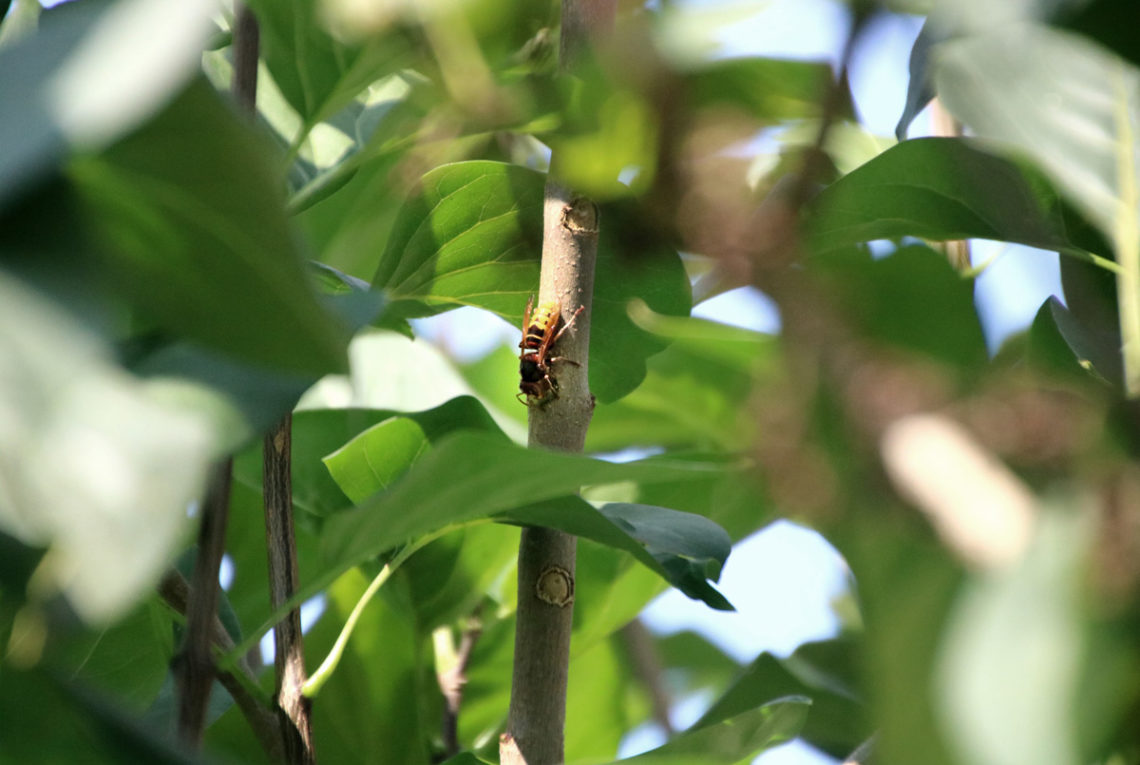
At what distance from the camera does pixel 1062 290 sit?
0.47m

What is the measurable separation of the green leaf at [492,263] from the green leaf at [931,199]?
0.09 metres

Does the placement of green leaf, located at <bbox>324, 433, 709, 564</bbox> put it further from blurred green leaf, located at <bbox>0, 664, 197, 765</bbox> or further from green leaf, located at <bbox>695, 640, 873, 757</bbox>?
green leaf, located at <bbox>695, 640, 873, 757</bbox>

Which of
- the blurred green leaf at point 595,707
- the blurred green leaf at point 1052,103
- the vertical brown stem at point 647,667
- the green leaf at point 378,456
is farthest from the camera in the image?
the vertical brown stem at point 647,667

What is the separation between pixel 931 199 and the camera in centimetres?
46

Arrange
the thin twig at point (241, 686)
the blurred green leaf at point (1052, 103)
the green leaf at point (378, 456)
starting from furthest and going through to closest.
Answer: the green leaf at point (378, 456) < the thin twig at point (241, 686) < the blurred green leaf at point (1052, 103)

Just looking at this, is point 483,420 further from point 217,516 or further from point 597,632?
point 597,632

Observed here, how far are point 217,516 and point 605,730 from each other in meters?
0.51

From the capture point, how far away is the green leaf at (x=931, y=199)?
43 centimetres

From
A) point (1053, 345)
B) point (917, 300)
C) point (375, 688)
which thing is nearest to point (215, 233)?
point (917, 300)

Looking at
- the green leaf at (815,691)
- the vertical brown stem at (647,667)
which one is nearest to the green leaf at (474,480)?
the green leaf at (815,691)

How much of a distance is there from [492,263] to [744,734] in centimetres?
26

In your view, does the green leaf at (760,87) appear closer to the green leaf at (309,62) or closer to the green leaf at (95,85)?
the green leaf at (95,85)

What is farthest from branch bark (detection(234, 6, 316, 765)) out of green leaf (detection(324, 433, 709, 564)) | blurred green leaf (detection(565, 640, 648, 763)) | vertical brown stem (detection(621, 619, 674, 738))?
vertical brown stem (detection(621, 619, 674, 738))

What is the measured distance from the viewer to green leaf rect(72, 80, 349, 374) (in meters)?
0.25
